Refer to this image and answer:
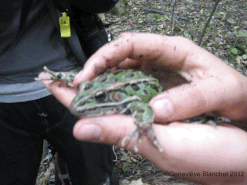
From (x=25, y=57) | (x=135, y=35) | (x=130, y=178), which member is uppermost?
(x=135, y=35)

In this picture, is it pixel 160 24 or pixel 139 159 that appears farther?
pixel 160 24

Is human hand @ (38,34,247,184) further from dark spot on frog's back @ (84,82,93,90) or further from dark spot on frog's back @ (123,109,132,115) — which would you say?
dark spot on frog's back @ (123,109,132,115)

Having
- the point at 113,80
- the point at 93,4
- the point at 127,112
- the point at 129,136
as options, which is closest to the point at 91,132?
the point at 129,136

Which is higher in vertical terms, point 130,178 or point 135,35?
point 135,35

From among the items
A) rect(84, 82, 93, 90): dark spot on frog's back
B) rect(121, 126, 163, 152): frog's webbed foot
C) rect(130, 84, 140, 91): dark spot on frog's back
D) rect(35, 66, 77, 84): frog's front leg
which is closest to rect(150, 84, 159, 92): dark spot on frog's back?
rect(130, 84, 140, 91): dark spot on frog's back

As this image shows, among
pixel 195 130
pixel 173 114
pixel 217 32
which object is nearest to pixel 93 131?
pixel 173 114

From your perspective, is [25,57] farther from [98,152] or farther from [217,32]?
[217,32]

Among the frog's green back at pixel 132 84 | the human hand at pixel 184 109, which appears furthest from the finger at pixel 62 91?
the frog's green back at pixel 132 84

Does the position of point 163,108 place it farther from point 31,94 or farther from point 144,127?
point 31,94
